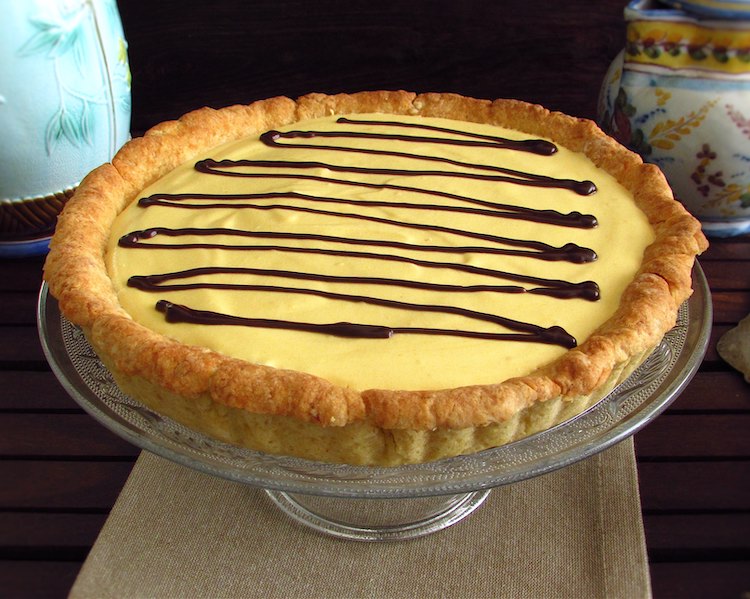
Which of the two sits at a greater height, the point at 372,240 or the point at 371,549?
the point at 372,240

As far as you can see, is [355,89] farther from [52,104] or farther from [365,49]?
[52,104]

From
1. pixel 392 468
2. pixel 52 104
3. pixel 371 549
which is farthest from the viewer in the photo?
pixel 52 104

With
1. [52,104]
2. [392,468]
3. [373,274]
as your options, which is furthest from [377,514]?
[52,104]

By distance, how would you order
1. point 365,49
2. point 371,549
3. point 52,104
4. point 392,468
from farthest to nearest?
point 365,49
point 52,104
point 371,549
point 392,468

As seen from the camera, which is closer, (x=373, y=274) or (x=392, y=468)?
(x=392, y=468)

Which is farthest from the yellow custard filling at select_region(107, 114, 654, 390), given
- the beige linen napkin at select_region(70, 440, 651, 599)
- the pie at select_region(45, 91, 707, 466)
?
the beige linen napkin at select_region(70, 440, 651, 599)

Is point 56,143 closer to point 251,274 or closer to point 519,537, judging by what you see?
point 251,274

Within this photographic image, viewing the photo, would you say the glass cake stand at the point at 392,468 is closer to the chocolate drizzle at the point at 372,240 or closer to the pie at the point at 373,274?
the pie at the point at 373,274

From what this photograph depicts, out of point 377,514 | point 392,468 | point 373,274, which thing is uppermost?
point 373,274
